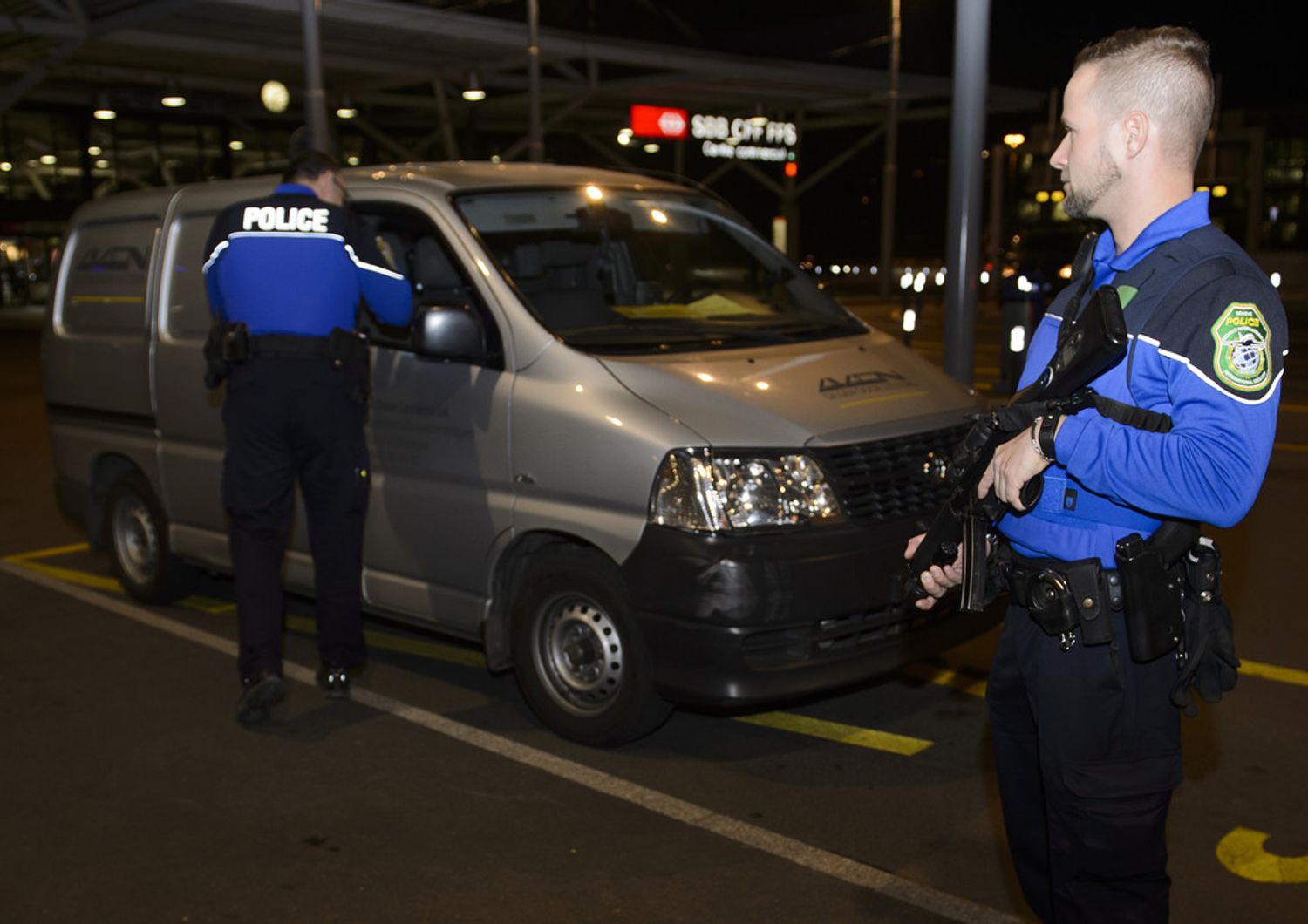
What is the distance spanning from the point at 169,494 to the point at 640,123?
28.6 meters

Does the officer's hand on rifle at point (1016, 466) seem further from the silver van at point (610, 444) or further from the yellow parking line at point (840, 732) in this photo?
the yellow parking line at point (840, 732)

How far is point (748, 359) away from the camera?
197 inches

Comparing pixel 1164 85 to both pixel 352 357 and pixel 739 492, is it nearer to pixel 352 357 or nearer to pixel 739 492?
pixel 739 492

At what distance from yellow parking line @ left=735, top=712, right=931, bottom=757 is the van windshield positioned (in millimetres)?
1498

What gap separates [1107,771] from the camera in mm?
2488

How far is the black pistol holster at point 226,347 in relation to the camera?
16.8 ft

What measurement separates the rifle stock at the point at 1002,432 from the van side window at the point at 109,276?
5.06 meters

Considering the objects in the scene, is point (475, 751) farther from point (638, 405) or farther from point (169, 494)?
point (169, 494)

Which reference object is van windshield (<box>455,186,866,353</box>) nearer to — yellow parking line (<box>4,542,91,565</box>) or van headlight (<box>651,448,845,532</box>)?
van headlight (<box>651,448,845,532</box>)

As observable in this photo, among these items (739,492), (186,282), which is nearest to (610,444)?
(739,492)

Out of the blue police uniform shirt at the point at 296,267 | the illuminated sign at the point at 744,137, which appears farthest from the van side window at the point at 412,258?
the illuminated sign at the point at 744,137

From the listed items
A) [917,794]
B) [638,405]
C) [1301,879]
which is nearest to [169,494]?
[638,405]

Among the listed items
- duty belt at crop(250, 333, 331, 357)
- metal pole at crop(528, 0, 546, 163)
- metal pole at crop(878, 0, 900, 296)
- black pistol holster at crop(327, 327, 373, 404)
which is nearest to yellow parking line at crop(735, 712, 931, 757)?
black pistol holster at crop(327, 327, 373, 404)

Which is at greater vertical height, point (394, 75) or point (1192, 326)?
point (394, 75)
